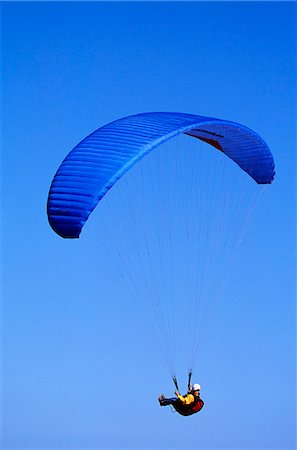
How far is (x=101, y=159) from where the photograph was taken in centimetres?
3438

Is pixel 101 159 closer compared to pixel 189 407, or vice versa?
pixel 101 159

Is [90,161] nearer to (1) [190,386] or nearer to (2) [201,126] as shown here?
(2) [201,126]

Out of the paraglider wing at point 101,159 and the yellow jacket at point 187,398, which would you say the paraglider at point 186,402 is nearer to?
the yellow jacket at point 187,398

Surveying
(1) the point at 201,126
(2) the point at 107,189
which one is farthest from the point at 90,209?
(1) the point at 201,126

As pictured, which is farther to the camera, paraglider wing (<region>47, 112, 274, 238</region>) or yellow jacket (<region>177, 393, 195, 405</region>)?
yellow jacket (<region>177, 393, 195, 405</region>)

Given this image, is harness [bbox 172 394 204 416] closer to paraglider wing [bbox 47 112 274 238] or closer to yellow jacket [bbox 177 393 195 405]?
yellow jacket [bbox 177 393 195 405]

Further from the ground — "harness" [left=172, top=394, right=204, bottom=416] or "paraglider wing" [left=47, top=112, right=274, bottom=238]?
"paraglider wing" [left=47, top=112, right=274, bottom=238]

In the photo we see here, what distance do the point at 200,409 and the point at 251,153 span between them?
575cm

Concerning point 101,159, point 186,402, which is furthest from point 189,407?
point 101,159

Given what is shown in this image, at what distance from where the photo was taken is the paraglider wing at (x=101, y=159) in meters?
34.0

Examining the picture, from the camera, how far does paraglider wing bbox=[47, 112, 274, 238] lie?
33969 millimetres

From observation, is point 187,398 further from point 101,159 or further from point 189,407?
point 101,159

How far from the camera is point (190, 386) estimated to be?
35.4m

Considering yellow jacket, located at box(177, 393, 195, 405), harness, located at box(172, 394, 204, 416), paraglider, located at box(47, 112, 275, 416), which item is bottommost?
harness, located at box(172, 394, 204, 416)
